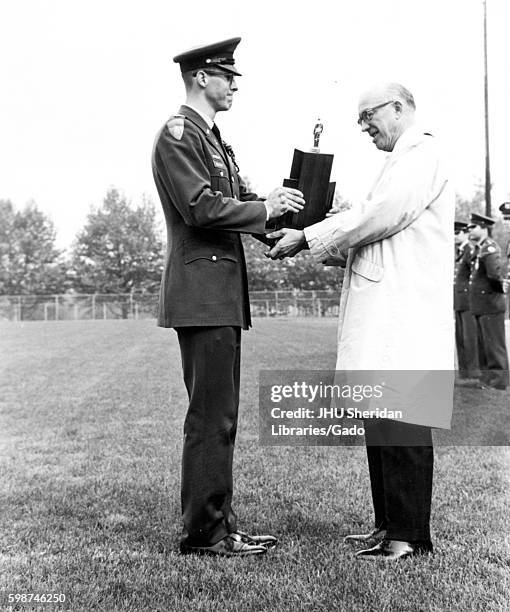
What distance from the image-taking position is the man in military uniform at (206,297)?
3334 mm

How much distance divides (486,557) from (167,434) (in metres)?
3.62

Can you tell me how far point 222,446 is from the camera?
11.2 feet

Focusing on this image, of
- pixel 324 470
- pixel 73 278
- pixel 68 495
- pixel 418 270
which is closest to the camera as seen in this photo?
pixel 418 270

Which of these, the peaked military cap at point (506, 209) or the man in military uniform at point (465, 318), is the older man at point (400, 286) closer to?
the peaked military cap at point (506, 209)

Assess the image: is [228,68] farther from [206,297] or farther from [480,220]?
[480,220]

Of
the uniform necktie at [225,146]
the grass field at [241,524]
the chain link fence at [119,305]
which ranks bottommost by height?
the grass field at [241,524]

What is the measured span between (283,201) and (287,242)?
186 mm

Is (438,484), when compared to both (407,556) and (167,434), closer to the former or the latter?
(407,556)

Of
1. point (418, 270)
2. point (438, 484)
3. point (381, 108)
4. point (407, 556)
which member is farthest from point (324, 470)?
point (381, 108)

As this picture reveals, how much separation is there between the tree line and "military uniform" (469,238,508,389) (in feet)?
109

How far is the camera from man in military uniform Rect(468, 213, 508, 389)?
380 inches

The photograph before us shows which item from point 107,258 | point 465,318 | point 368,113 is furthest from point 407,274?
point 107,258

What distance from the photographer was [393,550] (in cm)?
326

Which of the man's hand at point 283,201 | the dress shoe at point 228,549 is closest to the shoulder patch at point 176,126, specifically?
the man's hand at point 283,201
